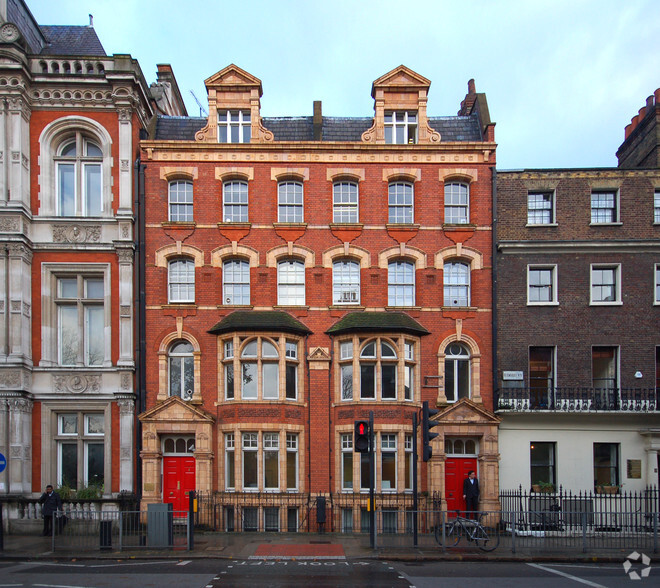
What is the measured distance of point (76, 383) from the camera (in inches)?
904

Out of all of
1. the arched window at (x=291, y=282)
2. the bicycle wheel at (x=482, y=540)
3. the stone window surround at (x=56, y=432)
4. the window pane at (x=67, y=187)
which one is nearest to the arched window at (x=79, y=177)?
the window pane at (x=67, y=187)

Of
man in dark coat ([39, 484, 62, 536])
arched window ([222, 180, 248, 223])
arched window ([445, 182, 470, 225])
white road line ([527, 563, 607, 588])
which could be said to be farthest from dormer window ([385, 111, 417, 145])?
man in dark coat ([39, 484, 62, 536])

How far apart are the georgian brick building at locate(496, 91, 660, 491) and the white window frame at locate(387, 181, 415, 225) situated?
10.6 ft

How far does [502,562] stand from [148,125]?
19184 mm

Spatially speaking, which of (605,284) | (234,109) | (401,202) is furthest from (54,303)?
(605,284)

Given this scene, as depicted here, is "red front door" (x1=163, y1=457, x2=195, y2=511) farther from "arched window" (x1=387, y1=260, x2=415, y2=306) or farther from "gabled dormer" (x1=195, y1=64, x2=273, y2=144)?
"gabled dormer" (x1=195, y1=64, x2=273, y2=144)

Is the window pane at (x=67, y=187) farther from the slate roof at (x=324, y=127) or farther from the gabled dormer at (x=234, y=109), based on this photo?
the gabled dormer at (x=234, y=109)

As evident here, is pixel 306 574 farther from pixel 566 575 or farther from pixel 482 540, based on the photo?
pixel 566 575

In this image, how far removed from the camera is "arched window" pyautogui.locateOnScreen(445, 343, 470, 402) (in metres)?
24.0

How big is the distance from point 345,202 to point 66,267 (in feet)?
33.6

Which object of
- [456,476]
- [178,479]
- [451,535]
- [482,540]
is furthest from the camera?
[456,476]

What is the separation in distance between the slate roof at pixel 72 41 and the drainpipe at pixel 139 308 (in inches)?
211

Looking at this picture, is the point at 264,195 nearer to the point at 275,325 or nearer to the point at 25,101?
the point at 275,325

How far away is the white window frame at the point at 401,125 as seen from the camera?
2506cm
